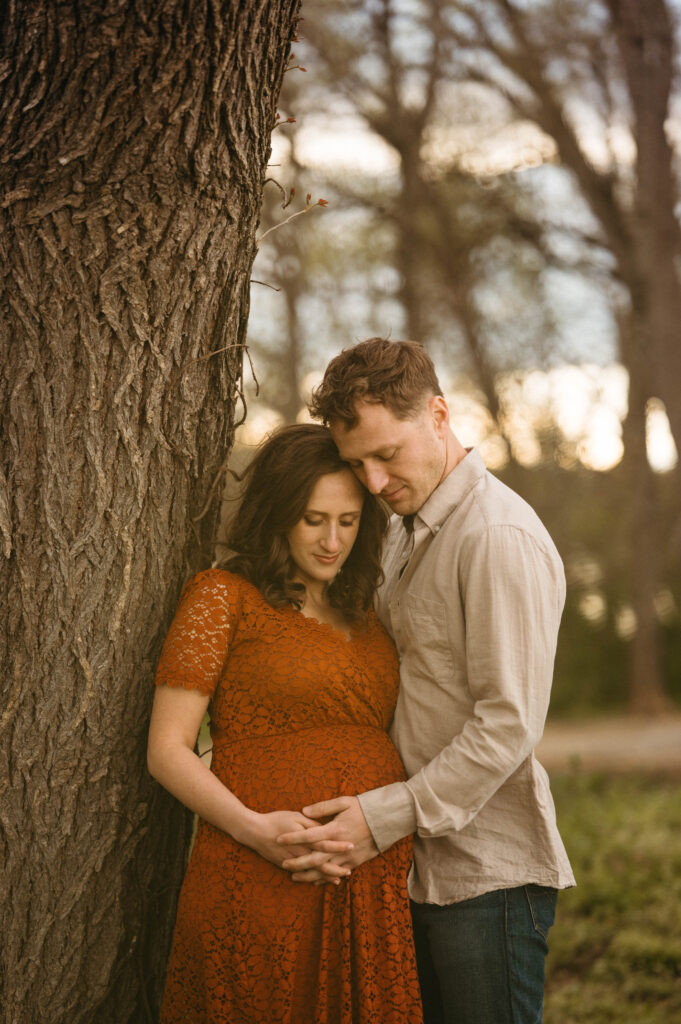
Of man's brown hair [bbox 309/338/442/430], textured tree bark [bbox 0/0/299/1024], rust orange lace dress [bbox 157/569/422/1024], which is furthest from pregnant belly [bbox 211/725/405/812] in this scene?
man's brown hair [bbox 309/338/442/430]

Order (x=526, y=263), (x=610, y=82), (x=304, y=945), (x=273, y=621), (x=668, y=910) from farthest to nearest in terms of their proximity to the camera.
Result: (x=526, y=263) < (x=610, y=82) < (x=668, y=910) < (x=273, y=621) < (x=304, y=945)

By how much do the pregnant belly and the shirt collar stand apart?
1.93 ft

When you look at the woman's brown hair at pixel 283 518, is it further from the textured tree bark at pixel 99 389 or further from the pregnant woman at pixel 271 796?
the textured tree bark at pixel 99 389

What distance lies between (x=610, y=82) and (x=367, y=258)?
14.7 ft

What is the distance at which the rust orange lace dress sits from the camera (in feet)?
7.24

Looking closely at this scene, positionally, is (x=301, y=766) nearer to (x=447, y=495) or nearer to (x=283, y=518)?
(x=283, y=518)

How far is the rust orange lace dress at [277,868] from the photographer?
2.21m

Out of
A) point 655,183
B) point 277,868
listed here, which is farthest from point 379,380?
point 655,183

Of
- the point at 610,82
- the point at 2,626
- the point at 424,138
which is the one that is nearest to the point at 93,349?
the point at 2,626

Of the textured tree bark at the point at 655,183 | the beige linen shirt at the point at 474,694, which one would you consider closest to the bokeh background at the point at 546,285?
the textured tree bark at the point at 655,183

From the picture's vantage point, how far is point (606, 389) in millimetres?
12273

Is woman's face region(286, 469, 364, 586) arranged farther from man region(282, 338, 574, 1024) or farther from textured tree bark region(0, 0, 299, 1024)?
textured tree bark region(0, 0, 299, 1024)

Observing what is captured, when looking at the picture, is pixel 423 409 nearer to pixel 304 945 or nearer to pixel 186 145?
pixel 186 145

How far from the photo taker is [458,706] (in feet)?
7.77
